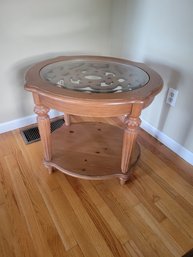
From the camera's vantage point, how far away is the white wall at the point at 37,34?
1269 millimetres

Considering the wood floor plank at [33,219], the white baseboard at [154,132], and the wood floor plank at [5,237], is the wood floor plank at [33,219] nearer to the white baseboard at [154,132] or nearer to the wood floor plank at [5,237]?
the wood floor plank at [5,237]

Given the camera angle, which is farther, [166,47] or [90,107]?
[166,47]

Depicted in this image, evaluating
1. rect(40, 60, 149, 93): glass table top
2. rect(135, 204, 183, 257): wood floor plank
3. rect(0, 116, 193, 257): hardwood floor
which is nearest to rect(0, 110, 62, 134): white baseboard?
rect(0, 116, 193, 257): hardwood floor

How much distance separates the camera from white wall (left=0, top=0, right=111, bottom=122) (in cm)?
127

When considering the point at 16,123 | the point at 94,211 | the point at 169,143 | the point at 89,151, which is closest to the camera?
the point at 94,211

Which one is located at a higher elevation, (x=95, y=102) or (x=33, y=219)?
(x=95, y=102)

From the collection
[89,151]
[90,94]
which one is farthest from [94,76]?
[89,151]

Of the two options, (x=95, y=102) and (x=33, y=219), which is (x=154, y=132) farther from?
(x=33, y=219)

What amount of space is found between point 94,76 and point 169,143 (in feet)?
2.58

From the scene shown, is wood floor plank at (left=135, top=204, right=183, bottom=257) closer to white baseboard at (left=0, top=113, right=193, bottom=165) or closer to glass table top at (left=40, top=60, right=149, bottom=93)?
white baseboard at (left=0, top=113, right=193, bottom=165)

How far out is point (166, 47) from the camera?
4.26 feet

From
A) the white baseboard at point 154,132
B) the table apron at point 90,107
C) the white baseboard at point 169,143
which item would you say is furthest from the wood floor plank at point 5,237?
the white baseboard at point 169,143

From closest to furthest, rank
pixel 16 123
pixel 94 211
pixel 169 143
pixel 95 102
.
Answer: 1. pixel 95 102
2. pixel 94 211
3. pixel 169 143
4. pixel 16 123

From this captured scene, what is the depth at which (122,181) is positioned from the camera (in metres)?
1.18
